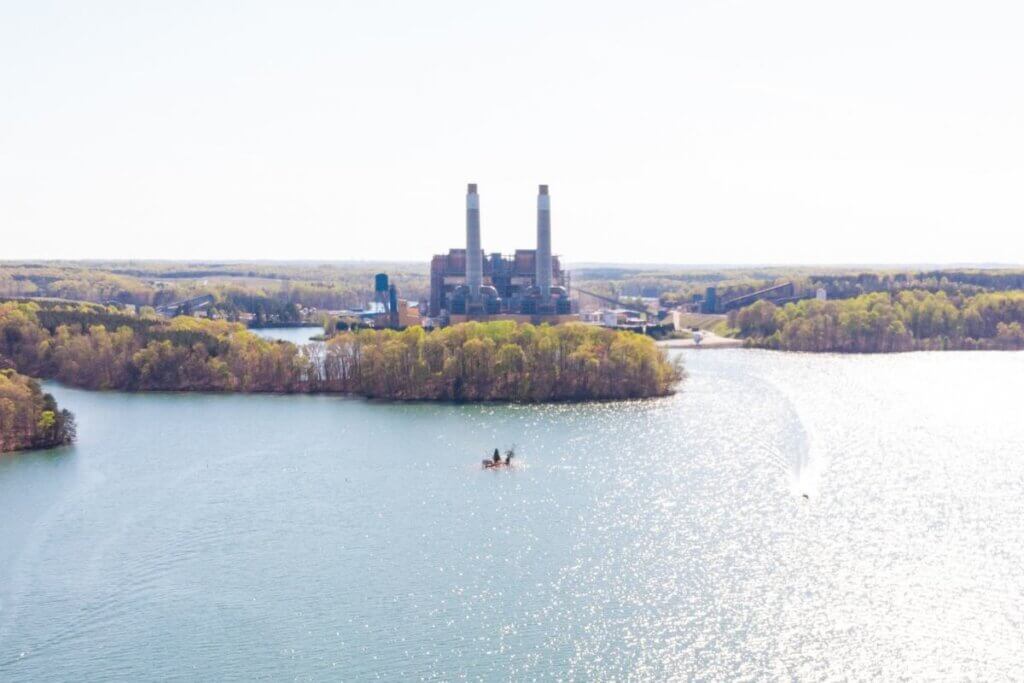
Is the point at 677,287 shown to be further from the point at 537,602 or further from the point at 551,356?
the point at 537,602

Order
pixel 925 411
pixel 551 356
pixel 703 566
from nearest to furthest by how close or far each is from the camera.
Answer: pixel 703 566 → pixel 925 411 → pixel 551 356

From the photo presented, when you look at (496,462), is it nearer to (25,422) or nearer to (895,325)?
(25,422)

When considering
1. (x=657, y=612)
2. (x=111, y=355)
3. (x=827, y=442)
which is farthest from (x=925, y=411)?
(x=111, y=355)

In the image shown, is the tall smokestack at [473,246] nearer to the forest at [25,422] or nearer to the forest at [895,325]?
the forest at [895,325]

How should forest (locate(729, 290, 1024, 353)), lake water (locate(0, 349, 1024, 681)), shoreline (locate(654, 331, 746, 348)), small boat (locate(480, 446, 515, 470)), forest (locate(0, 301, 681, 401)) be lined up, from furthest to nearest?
shoreline (locate(654, 331, 746, 348))
forest (locate(729, 290, 1024, 353))
forest (locate(0, 301, 681, 401))
small boat (locate(480, 446, 515, 470))
lake water (locate(0, 349, 1024, 681))

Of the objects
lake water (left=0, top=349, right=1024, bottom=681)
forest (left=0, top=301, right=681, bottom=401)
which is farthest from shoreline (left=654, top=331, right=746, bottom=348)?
lake water (left=0, top=349, right=1024, bottom=681)

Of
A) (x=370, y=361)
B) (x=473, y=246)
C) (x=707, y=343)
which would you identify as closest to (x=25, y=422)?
(x=370, y=361)

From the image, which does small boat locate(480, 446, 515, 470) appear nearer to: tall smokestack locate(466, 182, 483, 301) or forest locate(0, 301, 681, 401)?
forest locate(0, 301, 681, 401)
